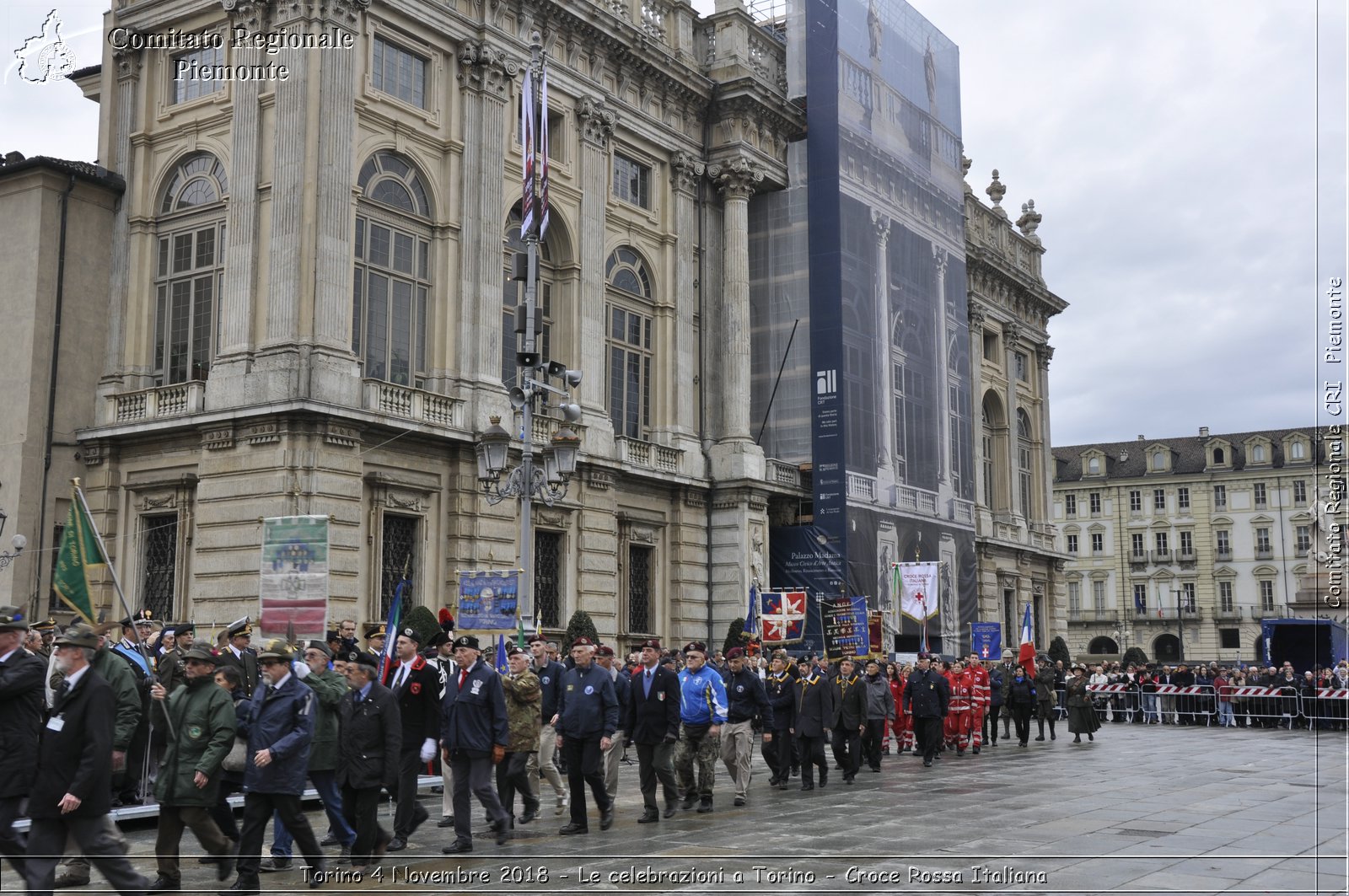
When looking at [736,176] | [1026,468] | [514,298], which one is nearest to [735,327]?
[736,176]

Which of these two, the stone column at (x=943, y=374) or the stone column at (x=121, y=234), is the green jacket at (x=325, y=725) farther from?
the stone column at (x=943, y=374)

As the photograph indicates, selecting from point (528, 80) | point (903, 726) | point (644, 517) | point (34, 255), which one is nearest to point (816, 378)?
point (644, 517)

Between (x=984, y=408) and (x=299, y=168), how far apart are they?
1520 inches

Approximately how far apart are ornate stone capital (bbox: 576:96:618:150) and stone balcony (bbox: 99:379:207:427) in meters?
12.0

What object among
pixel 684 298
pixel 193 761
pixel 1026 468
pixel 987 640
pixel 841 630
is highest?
pixel 684 298

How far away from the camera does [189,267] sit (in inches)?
1133

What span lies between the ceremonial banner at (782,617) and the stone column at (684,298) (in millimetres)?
4982

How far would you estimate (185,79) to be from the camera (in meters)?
29.2

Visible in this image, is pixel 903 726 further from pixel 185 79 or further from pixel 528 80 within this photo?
pixel 185 79

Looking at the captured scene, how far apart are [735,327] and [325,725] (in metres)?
27.2

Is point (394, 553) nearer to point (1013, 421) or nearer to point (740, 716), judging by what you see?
point (740, 716)

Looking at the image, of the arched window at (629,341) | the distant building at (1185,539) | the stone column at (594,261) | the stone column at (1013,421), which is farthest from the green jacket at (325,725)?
the distant building at (1185,539)

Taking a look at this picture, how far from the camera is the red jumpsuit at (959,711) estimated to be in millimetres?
27312

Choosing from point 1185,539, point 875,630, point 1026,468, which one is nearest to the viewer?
point 875,630
